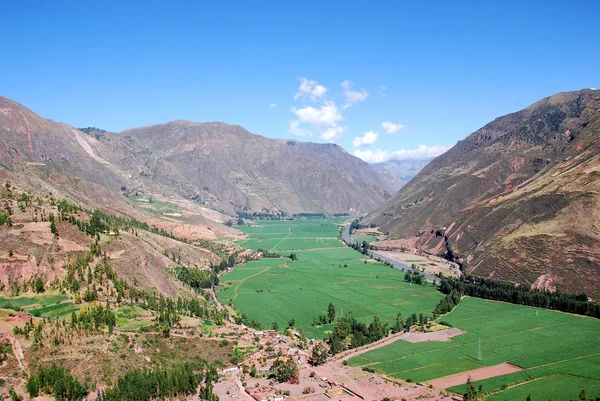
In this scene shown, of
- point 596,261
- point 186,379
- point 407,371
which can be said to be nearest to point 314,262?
point 596,261

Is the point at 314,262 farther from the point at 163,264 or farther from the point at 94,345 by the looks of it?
the point at 94,345

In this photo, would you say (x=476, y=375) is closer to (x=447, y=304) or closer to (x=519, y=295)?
(x=447, y=304)

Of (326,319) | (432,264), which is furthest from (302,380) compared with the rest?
(432,264)

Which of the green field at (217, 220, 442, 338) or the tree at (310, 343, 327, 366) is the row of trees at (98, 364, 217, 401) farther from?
the green field at (217, 220, 442, 338)

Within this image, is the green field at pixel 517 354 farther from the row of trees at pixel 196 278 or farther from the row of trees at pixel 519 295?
the row of trees at pixel 196 278

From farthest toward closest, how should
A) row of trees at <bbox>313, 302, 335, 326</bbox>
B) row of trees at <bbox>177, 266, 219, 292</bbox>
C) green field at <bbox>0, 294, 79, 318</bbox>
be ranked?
row of trees at <bbox>177, 266, 219, 292</bbox>, row of trees at <bbox>313, 302, 335, 326</bbox>, green field at <bbox>0, 294, 79, 318</bbox>


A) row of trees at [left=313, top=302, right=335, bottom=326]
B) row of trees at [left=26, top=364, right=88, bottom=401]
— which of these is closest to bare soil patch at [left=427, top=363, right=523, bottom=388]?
row of trees at [left=313, top=302, right=335, bottom=326]
